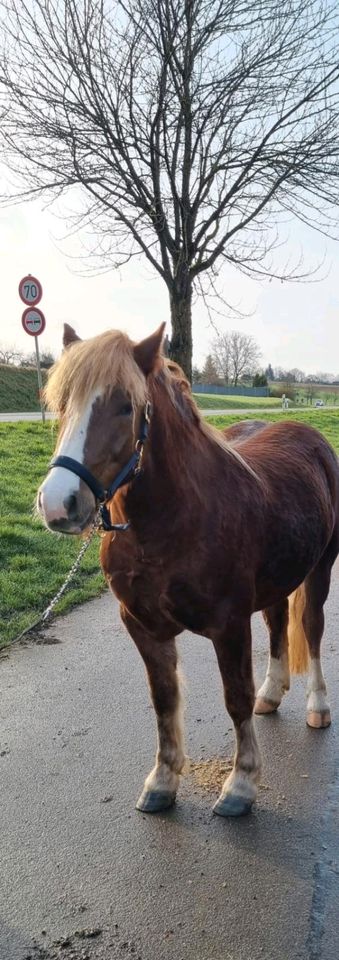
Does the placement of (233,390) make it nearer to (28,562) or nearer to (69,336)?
(28,562)

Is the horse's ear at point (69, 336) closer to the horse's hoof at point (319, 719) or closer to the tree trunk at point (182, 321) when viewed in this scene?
the horse's hoof at point (319, 719)

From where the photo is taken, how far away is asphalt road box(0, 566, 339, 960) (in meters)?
2.04

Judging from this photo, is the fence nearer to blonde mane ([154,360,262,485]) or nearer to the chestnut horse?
the chestnut horse

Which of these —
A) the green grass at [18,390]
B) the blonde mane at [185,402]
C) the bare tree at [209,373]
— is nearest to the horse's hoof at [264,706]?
the blonde mane at [185,402]

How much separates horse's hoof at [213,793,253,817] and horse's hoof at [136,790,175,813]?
20cm

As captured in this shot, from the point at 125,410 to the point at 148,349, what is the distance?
0.24 meters

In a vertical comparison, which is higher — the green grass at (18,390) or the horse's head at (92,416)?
the horse's head at (92,416)

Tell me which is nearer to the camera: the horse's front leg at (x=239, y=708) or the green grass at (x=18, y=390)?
the horse's front leg at (x=239, y=708)

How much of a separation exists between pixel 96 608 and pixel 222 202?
254 inches

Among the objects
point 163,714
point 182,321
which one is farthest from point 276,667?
point 182,321

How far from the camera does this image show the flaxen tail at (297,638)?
139 inches

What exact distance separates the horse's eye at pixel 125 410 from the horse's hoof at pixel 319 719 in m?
2.07

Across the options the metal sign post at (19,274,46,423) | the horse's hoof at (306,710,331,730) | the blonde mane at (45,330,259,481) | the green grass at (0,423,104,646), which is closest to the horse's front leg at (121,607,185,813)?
the horse's hoof at (306,710,331,730)

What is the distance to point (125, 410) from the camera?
200 cm
